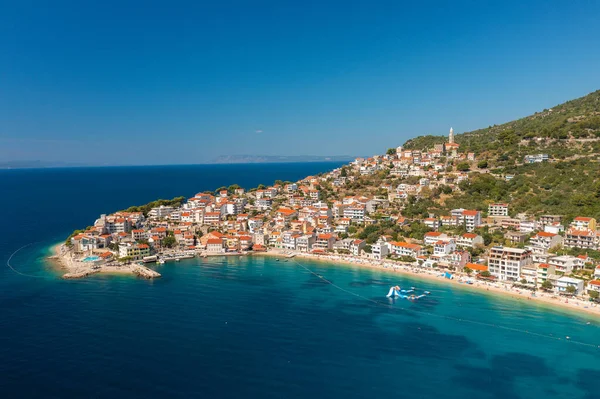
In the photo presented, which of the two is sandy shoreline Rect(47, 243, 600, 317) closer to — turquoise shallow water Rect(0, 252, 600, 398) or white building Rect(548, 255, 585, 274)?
turquoise shallow water Rect(0, 252, 600, 398)

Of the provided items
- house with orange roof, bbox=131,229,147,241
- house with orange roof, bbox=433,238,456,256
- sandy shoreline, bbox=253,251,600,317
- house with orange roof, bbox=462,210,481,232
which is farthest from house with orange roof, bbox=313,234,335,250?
house with orange roof, bbox=131,229,147,241

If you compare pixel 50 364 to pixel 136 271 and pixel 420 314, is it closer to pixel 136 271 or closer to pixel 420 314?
pixel 136 271

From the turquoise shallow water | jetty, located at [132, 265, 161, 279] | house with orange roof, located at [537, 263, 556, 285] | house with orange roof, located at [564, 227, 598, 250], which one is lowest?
the turquoise shallow water

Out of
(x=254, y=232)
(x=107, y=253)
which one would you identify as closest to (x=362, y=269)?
(x=254, y=232)

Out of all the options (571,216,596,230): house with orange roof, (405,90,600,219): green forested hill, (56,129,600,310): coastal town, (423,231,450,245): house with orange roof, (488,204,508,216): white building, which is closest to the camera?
(56,129,600,310): coastal town

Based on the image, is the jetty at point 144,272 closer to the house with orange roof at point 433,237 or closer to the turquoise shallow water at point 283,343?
the turquoise shallow water at point 283,343

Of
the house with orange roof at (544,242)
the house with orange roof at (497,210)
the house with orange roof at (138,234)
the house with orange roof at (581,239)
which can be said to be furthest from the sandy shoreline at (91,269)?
the house with orange roof at (581,239)

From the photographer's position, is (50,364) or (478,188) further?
(478,188)

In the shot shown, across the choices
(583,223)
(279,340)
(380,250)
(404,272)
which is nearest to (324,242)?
(380,250)
